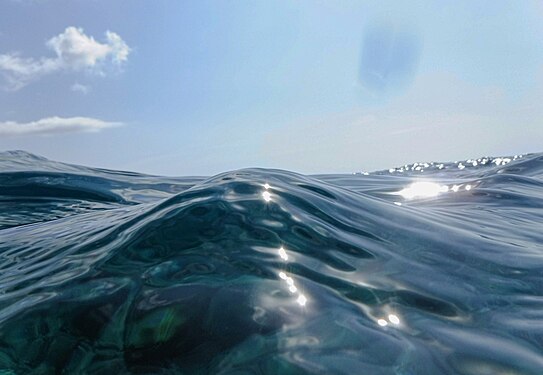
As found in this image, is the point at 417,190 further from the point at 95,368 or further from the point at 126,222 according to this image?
the point at 95,368

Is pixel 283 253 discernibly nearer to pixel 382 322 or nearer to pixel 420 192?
pixel 382 322

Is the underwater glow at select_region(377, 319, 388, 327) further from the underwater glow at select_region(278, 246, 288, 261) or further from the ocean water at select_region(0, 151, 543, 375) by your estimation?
the underwater glow at select_region(278, 246, 288, 261)

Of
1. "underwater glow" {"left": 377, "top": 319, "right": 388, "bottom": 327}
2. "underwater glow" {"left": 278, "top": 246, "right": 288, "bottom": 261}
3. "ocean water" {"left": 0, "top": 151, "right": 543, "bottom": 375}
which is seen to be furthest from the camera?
"underwater glow" {"left": 278, "top": 246, "right": 288, "bottom": 261}

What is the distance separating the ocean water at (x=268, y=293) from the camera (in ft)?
6.10

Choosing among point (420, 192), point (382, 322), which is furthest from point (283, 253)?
point (420, 192)

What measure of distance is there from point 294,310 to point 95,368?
88 cm

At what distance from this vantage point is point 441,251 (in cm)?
327

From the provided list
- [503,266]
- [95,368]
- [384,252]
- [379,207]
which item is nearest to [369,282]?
[384,252]

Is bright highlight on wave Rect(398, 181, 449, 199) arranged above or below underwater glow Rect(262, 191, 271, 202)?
below

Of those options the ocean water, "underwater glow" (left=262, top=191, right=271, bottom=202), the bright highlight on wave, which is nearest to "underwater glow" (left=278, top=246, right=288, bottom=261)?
the ocean water

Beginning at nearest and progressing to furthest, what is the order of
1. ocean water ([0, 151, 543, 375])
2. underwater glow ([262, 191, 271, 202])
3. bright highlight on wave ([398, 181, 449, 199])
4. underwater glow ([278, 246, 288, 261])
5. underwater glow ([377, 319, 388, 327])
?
ocean water ([0, 151, 543, 375])
underwater glow ([377, 319, 388, 327])
underwater glow ([278, 246, 288, 261])
underwater glow ([262, 191, 271, 202])
bright highlight on wave ([398, 181, 449, 199])

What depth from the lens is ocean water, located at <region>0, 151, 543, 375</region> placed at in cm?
186

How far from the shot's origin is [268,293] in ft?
7.19

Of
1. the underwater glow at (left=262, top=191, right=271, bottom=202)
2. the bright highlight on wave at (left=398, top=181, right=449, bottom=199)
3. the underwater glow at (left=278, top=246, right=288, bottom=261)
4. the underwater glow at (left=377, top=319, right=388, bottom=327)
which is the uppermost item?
the underwater glow at (left=262, top=191, right=271, bottom=202)
